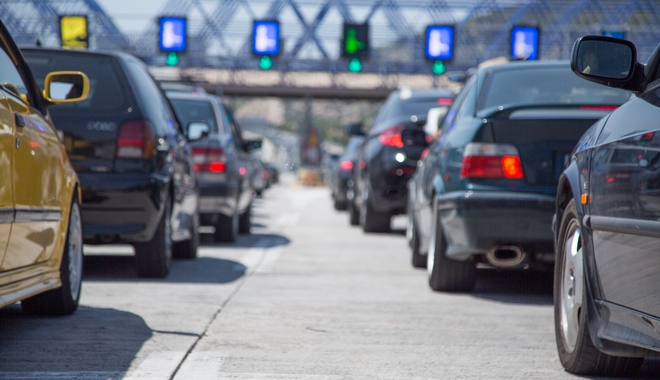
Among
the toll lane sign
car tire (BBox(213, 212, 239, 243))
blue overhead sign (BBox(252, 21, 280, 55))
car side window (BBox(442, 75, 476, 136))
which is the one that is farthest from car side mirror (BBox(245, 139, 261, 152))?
blue overhead sign (BBox(252, 21, 280, 55))

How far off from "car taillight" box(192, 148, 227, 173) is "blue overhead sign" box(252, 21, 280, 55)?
31.0m

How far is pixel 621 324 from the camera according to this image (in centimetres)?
428

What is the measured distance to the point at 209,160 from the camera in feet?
40.2

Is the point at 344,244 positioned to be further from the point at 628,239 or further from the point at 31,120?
the point at 628,239

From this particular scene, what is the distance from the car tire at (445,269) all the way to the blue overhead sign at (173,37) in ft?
107

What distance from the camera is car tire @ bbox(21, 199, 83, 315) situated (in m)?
6.20

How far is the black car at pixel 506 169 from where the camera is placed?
277 inches

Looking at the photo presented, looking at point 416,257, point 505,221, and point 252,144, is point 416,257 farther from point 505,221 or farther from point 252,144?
point 252,144

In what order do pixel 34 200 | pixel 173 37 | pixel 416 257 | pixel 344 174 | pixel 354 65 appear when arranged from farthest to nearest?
pixel 173 37 → pixel 354 65 → pixel 344 174 → pixel 416 257 → pixel 34 200

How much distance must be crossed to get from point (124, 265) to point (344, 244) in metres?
3.66

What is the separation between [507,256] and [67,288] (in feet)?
9.06

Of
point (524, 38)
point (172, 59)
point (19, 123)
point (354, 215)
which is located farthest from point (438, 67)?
point (19, 123)

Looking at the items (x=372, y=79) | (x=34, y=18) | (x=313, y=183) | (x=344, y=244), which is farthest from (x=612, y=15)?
(x=344, y=244)

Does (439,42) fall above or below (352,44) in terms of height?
above
